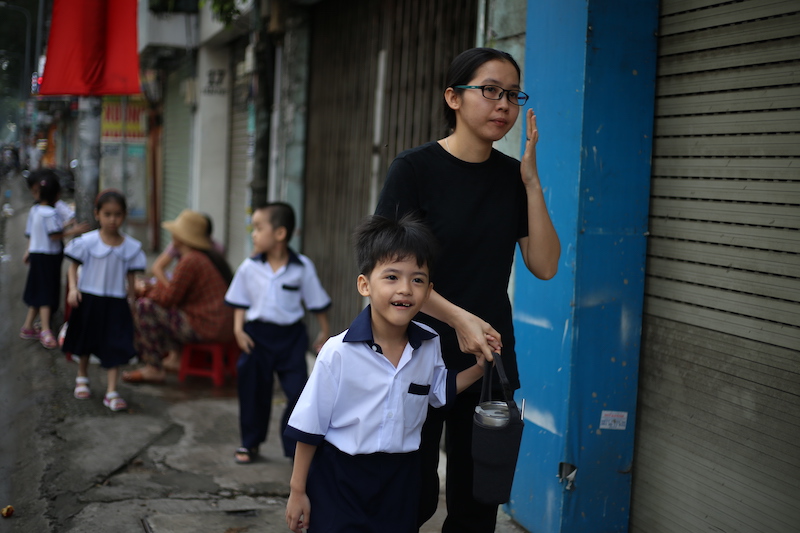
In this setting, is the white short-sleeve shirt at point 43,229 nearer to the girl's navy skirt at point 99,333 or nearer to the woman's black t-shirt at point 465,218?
the girl's navy skirt at point 99,333

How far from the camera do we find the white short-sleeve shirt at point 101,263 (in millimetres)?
5934

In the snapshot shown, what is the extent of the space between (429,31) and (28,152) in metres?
5.84

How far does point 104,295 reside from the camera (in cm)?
601

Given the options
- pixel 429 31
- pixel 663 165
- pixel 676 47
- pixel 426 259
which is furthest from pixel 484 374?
pixel 429 31

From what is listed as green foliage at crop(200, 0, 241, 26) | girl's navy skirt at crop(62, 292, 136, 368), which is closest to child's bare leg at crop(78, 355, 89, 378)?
girl's navy skirt at crop(62, 292, 136, 368)

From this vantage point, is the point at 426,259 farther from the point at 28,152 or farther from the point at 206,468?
the point at 28,152

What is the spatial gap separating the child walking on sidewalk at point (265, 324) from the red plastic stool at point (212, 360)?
72.8 inches

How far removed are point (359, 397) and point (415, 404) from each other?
0.18 metres

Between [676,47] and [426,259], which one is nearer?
[426,259]

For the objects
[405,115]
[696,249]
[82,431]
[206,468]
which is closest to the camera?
[696,249]

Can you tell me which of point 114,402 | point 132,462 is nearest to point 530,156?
point 132,462

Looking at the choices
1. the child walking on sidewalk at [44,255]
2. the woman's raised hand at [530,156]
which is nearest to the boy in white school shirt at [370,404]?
the woman's raised hand at [530,156]

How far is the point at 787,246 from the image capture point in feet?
9.59

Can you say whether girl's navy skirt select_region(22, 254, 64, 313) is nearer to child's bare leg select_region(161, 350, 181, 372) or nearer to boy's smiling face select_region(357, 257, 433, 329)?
child's bare leg select_region(161, 350, 181, 372)
